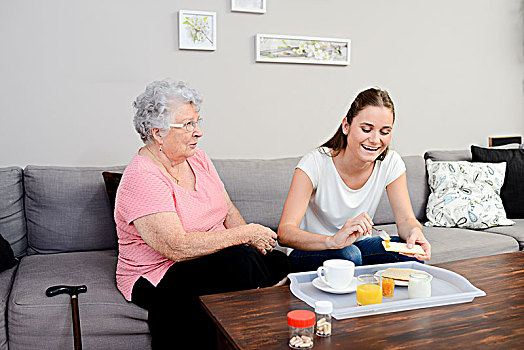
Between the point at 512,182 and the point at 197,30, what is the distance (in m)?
2.00

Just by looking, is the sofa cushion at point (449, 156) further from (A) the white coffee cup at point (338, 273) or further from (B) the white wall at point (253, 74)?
(A) the white coffee cup at point (338, 273)

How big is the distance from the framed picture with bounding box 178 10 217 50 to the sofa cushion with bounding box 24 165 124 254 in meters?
1.00

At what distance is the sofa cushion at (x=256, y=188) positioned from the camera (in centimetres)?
265

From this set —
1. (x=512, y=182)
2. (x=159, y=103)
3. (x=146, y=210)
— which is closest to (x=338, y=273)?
(x=146, y=210)

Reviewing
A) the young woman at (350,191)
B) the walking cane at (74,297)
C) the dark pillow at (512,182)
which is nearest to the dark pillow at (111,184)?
the walking cane at (74,297)

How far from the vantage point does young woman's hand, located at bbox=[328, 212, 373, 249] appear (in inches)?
66.4

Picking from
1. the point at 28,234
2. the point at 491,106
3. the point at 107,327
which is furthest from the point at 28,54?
the point at 491,106

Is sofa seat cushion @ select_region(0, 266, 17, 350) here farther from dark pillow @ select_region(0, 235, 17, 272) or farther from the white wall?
the white wall

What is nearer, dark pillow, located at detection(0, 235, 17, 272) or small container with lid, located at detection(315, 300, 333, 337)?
small container with lid, located at detection(315, 300, 333, 337)

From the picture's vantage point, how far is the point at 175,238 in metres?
1.79

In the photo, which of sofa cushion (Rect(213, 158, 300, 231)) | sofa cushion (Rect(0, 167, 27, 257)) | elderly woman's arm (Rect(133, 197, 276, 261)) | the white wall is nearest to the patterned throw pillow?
the white wall

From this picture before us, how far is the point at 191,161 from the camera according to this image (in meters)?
2.19

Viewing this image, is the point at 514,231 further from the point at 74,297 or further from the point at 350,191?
the point at 74,297

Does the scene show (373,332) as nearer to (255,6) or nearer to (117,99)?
(117,99)
